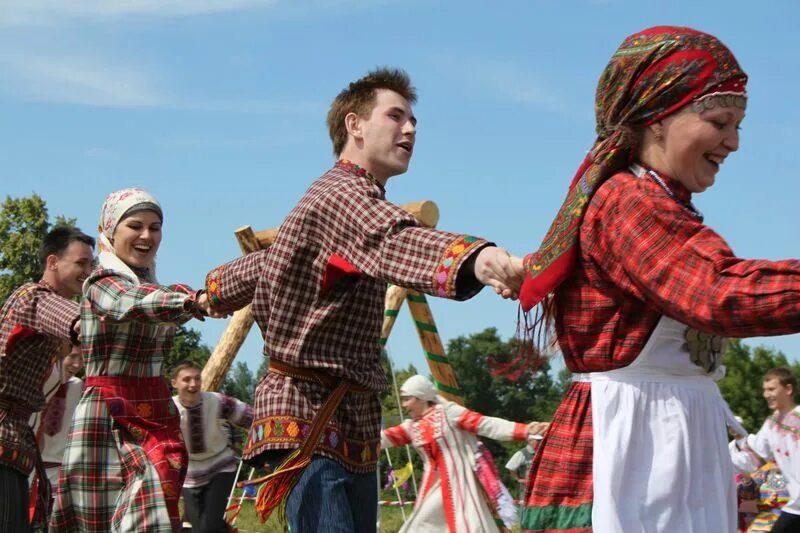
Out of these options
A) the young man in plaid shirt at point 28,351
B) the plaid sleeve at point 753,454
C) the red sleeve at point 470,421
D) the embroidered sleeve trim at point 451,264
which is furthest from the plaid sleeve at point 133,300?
the plaid sleeve at point 753,454

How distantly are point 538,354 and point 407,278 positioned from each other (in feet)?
1.35

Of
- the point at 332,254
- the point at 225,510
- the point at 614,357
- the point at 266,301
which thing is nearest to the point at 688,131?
the point at 614,357

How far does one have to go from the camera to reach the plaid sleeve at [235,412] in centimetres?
855

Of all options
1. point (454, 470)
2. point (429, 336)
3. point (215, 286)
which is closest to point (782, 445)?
point (454, 470)

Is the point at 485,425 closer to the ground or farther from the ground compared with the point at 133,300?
closer to the ground

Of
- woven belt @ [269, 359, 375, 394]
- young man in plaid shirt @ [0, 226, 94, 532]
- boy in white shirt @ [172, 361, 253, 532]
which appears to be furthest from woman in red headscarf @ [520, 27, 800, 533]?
boy in white shirt @ [172, 361, 253, 532]

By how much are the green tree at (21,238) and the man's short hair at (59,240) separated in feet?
72.2

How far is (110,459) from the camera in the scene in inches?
208

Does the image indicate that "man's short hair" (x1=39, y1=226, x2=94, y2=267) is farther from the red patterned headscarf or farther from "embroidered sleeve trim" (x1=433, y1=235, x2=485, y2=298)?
the red patterned headscarf

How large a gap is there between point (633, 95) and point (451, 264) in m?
0.63

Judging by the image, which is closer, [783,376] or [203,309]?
[203,309]

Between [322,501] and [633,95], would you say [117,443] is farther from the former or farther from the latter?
[633,95]

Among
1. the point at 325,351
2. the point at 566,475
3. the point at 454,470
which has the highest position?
the point at 325,351

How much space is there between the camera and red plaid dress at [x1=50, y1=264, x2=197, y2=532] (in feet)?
16.9
